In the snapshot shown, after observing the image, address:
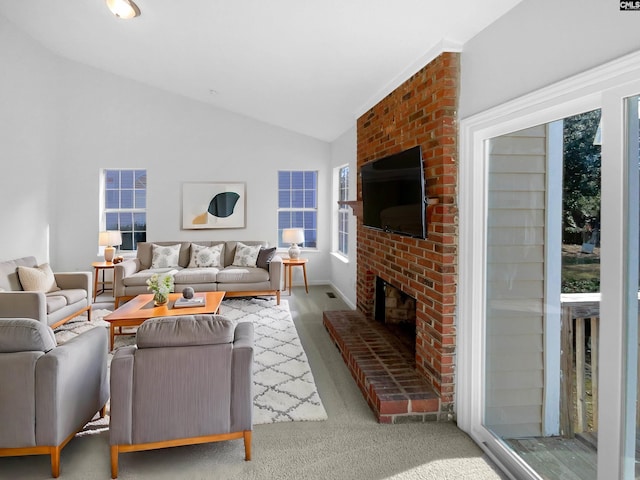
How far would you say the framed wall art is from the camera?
267 inches

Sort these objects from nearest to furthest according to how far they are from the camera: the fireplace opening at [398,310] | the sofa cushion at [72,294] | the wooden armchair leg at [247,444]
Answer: the wooden armchair leg at [247,444] < the fireplace opening at [398,310] < the sofa cushion at [72,294]

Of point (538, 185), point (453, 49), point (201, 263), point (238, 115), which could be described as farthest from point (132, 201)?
point (538, 185)

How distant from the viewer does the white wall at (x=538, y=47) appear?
1501mm

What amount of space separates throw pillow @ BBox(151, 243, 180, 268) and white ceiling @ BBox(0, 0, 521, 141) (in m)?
2.29

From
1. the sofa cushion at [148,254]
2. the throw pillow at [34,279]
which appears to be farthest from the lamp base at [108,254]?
the throw pillow at [34,279]

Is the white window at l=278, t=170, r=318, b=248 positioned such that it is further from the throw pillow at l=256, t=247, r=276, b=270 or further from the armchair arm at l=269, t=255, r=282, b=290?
the armchair arm at l=269, t=255, r=282, b=290

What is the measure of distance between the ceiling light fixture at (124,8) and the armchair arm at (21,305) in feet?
8.30

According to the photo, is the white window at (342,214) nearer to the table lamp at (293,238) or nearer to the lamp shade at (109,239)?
the table lamp at (293,238)

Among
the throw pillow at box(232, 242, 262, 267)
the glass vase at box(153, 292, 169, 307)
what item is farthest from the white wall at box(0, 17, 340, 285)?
the glass vase at box(153, 292, 169, 307)

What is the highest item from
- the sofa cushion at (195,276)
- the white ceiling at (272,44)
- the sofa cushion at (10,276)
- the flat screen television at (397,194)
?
the white ceiling at (272,44)

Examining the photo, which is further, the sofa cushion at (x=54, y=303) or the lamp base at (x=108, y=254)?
the lamp base at (x=108, y=254)

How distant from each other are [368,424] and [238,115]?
5.51 m

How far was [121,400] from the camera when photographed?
203 cm

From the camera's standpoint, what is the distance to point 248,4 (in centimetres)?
275
